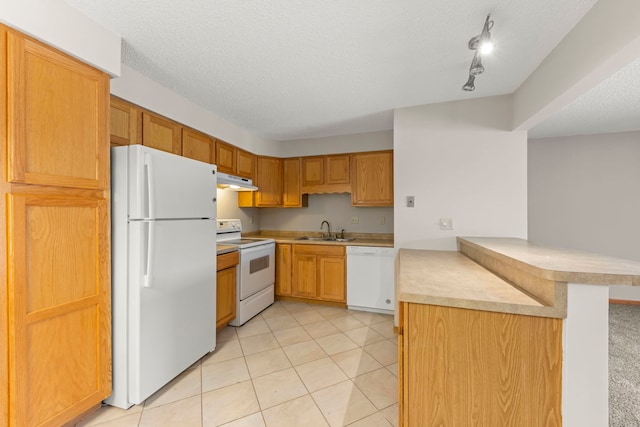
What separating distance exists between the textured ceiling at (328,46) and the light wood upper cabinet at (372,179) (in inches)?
34.3

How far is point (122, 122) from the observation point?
198 centimetres

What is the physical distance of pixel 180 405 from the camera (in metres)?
1.70

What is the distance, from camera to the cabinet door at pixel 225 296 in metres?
2.57

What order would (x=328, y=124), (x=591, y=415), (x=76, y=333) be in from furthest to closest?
(x=328, y=124), (x=76, y=333), (x=591, y=415)

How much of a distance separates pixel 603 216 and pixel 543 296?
12.2 feet

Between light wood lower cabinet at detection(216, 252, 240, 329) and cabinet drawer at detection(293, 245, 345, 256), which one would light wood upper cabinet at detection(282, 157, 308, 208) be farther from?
light wood lower cabinet at detection(216, 252, 240, 329)

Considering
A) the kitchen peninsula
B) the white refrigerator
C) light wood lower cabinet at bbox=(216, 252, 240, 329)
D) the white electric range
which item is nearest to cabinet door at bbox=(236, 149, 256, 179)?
the white electric range

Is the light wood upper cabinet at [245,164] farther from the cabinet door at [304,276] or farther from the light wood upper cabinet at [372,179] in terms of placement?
the light wood upper cabinet at [372,179]

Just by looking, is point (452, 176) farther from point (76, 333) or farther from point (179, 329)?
point (76, 333)

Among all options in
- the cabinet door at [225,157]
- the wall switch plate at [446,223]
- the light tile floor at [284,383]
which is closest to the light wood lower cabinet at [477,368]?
the light tile floor at [284,383]

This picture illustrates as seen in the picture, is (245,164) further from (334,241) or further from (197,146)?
(334,241)

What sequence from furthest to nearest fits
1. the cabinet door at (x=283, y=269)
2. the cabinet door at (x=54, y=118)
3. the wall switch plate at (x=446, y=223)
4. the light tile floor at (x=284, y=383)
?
1. the cabinet door at (x=283, y=269)
2. the wall switch plate at (x=446, y=223)
3. the light tile floor at (x=284, y=383)
4. the cabinet door at (x=54, y=118)

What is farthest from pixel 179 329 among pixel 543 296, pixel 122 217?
pixel 543 296

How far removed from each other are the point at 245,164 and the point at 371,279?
2.22 meters
